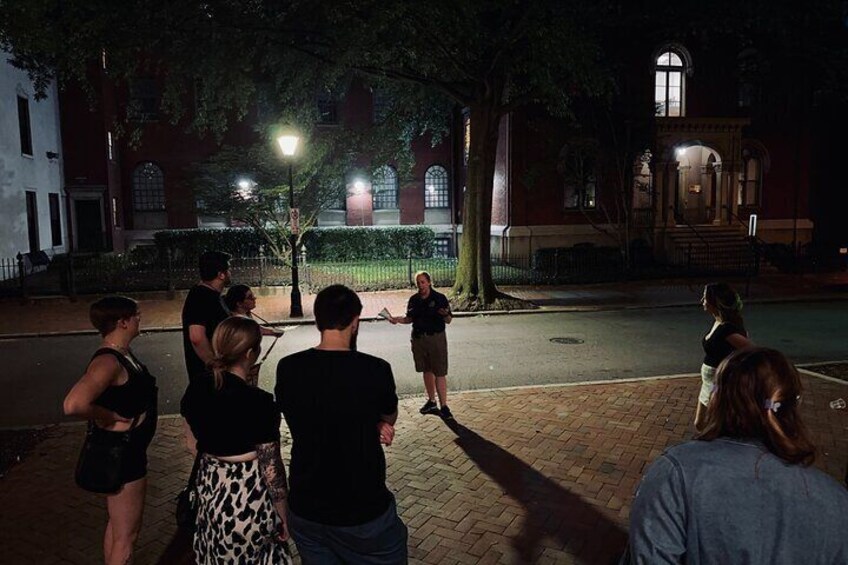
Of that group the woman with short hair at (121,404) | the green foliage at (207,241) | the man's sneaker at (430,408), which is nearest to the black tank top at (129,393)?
the woman with short hair at (121,404)

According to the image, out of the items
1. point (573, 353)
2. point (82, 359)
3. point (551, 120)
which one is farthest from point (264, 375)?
point (551, 120)

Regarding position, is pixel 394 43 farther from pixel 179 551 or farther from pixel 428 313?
pixel 179 551

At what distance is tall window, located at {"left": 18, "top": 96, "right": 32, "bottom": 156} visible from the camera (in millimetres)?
24078

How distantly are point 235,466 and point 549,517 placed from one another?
282 centimetres

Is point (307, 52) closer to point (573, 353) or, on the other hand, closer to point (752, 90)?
point (573, 353)

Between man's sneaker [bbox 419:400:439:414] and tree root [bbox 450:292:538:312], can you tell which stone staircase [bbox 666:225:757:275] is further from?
man's sneaker [bbox 419:400:439:414]

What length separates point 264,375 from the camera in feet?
32.0

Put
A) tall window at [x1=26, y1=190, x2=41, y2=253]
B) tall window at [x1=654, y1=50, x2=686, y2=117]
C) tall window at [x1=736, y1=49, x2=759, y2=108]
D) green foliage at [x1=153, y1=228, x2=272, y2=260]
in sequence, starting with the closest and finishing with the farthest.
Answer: tall window at [x1=26, y1=190, x2=41, y2=253] < tall window at [x1=736, y1=49, x2=759, y2=108] < tall window at [x1=654, y1=50, x2=686, y2=117] < green foliage at [x1=153, y1=228, x2=272, y2=260]

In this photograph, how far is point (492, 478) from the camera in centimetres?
568

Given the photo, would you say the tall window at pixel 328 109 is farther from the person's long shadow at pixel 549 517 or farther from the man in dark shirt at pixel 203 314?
the person's long shadow at pixel 549 517

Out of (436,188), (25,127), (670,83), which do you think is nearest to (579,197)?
(670,83)

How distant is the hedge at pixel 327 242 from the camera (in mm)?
28438

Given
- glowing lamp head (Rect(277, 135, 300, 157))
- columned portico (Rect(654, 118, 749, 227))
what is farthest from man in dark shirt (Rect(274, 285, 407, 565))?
columned portico (Rect(654, 118, 749, 227))

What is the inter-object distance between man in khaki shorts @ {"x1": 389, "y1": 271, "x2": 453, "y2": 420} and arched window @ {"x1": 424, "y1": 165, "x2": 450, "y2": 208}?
2698 centimetres
